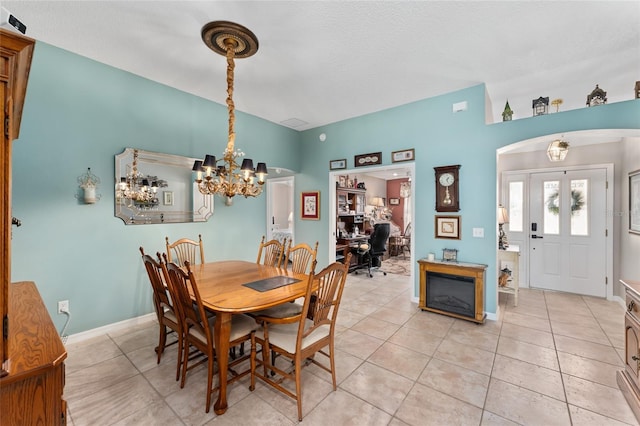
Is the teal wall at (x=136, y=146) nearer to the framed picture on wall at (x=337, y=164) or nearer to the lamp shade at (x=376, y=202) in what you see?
the framed picture on wall at (x=337, y=164)

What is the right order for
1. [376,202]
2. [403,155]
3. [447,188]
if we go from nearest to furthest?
[447,188], [403,155], [376,202]

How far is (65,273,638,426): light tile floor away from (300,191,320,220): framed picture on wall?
7.80 feet

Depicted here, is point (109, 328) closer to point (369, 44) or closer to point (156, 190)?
Result: point (156, 190)

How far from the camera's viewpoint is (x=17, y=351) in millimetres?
1022

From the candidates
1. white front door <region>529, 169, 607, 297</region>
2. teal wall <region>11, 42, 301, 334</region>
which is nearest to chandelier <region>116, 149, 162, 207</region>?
teal wall <region>11, 42, 301, 334</region>

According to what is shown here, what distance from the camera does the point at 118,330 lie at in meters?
3.08

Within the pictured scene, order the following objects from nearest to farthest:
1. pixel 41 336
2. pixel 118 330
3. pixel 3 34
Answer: pixel 3 34
pixel 41 336
pixel 118 330

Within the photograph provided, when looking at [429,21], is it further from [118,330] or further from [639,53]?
[118,330]

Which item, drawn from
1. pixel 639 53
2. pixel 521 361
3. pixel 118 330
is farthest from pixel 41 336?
pixel 639 53

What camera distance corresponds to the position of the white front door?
4.13m

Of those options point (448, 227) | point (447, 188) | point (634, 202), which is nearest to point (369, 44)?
point (447, 188)

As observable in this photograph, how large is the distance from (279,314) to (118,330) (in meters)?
2.24

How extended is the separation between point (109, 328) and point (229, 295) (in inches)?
82.0

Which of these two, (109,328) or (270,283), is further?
(109,328)
